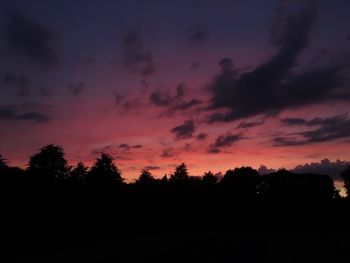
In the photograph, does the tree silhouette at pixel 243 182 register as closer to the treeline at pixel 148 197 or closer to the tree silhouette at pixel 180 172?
the treeline at pixel 148 197

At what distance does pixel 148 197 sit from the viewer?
55000 millimetres

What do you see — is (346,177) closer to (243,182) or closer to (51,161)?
(243,182)

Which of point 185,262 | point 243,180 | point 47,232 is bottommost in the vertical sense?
point 185,262

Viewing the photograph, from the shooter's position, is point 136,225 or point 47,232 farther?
point 136,225

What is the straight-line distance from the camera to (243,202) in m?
70.7

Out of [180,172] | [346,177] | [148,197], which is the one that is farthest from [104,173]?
[346,177]

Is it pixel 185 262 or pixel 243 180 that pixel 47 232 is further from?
pixel 243 180

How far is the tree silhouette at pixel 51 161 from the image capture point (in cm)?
4984

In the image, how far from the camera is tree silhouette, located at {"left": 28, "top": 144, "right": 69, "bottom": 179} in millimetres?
49844


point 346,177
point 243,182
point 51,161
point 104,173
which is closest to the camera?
point 51,161

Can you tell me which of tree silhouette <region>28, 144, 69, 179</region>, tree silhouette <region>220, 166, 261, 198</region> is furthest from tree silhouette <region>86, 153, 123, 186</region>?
tree silhouette <region>220, 166, 261, 198</region>

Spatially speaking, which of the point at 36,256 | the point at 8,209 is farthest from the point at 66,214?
the point at 36,256

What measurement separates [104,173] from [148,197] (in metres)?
7.55

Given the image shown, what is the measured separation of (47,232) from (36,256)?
39.9 feet
